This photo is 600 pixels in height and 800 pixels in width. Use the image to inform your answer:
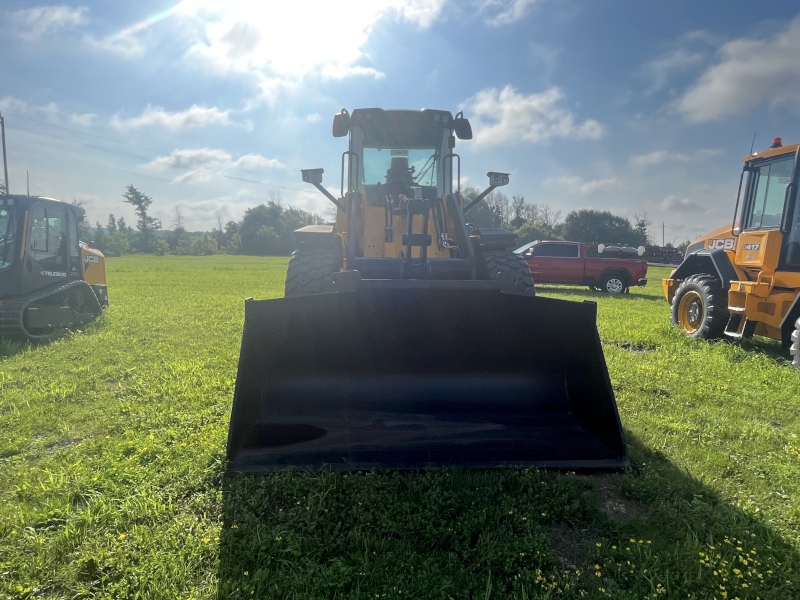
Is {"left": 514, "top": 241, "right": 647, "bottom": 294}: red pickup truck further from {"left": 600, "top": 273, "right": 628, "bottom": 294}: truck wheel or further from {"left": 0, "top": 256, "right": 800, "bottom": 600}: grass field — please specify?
{"left": 0, "top": 256, "right": 800, "bottom": 600}: grass field

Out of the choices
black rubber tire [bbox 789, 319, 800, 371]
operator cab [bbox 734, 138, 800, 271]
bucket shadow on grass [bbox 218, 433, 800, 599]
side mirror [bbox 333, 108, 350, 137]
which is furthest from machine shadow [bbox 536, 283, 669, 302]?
bucket shadow on grass [bbox 218, 433, 800, 599]

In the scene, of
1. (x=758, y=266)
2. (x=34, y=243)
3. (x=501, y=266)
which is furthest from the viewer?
(x=34, y=243)

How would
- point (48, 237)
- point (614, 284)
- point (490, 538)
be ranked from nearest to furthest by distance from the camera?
1. point (490, 538)
2. point (48, 237)
3. point (614, 284)

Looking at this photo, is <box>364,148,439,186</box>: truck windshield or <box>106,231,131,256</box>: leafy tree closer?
<box>364,148,439,186</box>: truck windshield

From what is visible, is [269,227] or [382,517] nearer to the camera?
[382,517]

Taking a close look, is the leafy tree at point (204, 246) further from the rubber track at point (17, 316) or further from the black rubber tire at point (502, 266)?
the black rubber tire at point (502, 266)

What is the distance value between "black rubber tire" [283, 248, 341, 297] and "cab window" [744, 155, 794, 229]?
5552mm

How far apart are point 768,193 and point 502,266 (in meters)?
4.08

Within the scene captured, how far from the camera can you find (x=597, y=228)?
55.8m

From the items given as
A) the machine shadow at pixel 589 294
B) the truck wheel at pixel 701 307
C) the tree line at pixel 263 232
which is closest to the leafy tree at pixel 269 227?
the tree line at pixel 263 232

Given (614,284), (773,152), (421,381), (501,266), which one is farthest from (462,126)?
(614,284)

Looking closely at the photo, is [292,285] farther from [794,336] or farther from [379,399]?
[794,336]

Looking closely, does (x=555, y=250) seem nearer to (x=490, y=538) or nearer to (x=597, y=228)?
(x=490, y=538)

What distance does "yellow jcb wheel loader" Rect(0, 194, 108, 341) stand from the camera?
6.63 meters
